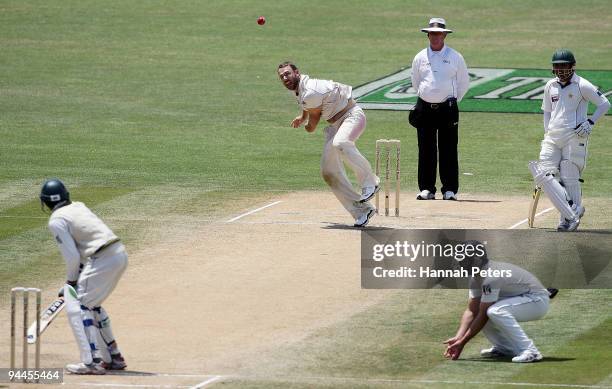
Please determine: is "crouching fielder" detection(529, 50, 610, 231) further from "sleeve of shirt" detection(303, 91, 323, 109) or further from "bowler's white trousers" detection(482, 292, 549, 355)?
"bowler's white trousers" detection(482, 292, 549, 355)

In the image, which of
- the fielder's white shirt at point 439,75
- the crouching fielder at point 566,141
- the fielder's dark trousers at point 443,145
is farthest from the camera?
the fielder's dark trousers at point 443,145

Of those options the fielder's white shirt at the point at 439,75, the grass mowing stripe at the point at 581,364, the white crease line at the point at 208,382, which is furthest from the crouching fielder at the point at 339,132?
the white crease line at the point at 208,382

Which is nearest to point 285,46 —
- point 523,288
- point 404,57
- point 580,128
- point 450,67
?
point 404,57

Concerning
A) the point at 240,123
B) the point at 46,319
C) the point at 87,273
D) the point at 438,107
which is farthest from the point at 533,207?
the point at 240,123

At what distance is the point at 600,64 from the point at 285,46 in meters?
6.82

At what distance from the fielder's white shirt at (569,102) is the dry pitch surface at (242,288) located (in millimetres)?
1215

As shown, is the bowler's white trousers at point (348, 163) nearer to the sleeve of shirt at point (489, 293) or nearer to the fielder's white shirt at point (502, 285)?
the fielder's white shirt at point (502, 285)

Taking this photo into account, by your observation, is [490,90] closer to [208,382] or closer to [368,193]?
[368,193]

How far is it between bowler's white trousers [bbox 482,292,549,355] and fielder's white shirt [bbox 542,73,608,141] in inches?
191

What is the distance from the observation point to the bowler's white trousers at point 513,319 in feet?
41.3

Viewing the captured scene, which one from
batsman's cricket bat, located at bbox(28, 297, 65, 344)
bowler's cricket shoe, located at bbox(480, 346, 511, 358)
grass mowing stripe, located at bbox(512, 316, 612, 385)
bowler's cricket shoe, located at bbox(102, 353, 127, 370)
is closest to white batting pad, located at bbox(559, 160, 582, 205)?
grass mowing stripe, located at bbox(512, 316, 612, 385)

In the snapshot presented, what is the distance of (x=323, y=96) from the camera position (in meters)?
18.0

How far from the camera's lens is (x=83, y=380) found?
39.2ft

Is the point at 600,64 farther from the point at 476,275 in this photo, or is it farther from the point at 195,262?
the point at 476,275
